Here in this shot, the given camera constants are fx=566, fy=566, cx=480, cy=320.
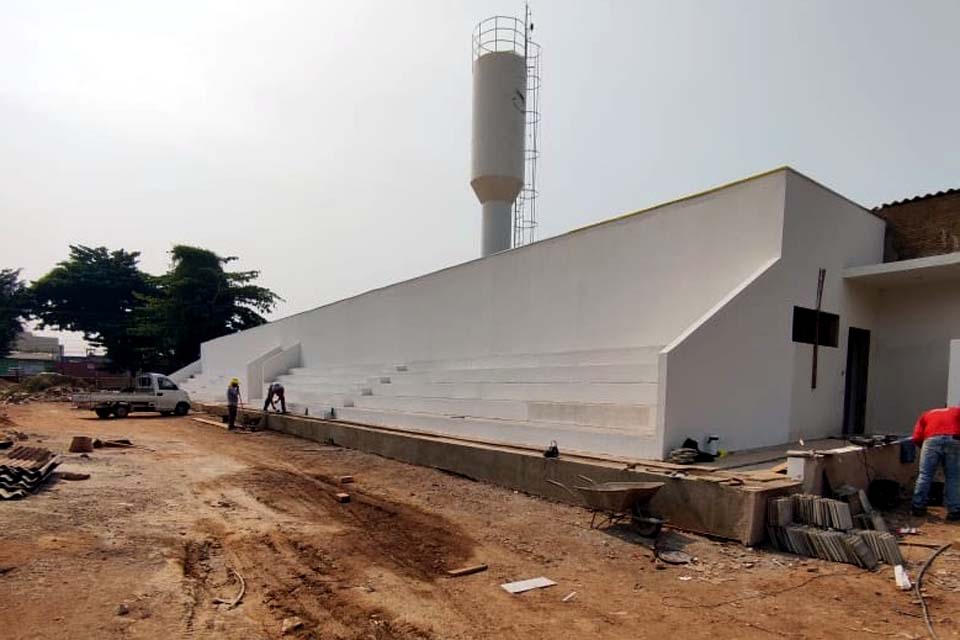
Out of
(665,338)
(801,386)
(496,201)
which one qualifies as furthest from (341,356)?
(801,386)

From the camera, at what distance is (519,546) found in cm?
610

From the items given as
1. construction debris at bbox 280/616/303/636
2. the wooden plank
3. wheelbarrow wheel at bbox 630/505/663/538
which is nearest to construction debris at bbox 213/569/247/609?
construction debris at bbox 280/616/303/636

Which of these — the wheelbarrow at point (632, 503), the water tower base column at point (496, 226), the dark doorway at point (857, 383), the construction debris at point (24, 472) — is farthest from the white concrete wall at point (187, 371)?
the dark doorway at point (857, 383)

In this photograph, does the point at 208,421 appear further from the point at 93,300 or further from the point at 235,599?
the point at 93,300

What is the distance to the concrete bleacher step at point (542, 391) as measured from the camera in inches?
362

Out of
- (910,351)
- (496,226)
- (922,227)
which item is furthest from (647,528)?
(496,226)

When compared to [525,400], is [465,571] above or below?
below

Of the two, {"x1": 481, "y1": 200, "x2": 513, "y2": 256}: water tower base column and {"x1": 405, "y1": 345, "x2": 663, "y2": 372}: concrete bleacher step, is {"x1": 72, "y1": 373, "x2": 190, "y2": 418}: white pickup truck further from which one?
{"x1": 481, "y1": 200, "x2": 513, "y2": 256}: water tower base column

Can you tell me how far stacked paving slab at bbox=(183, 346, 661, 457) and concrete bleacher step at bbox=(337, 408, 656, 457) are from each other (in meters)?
0.01

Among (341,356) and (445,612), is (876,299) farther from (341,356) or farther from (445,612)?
(341,356)

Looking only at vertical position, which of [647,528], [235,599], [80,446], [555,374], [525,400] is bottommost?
[80,446]

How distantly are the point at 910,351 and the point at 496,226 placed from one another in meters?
13.5

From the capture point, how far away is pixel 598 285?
12.2 metres

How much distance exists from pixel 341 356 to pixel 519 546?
18360 mm
